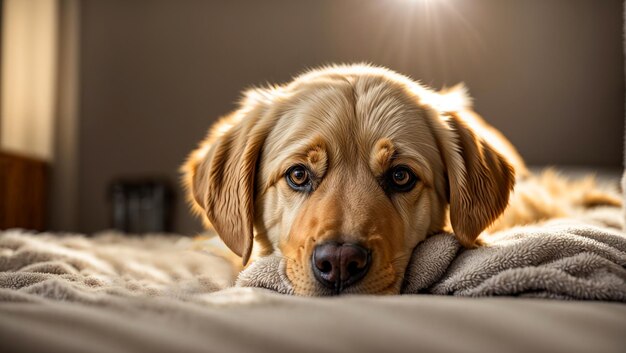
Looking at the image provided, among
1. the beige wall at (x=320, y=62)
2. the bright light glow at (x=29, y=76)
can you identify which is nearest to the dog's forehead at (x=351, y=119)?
the beige wall at (x=320, y=62)

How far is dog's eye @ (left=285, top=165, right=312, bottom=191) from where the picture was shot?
1.93 metres

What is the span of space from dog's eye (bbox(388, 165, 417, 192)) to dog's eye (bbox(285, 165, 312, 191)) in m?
0.28

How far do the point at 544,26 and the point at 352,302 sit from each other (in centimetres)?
613

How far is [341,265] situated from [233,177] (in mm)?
748

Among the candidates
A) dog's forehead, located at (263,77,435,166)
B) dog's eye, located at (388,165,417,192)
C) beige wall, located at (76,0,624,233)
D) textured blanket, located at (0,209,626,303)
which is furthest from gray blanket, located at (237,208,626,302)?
beige wall, located at (76,0,624,233)

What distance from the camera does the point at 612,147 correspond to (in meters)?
5.99

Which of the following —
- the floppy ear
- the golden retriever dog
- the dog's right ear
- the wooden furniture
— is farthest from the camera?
the wooden furniture

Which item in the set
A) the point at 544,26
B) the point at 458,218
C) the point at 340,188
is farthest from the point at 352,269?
the point at 544,26

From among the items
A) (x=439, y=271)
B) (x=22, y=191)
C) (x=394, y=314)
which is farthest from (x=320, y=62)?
(x=394, y=314)

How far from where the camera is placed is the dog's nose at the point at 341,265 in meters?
1.47

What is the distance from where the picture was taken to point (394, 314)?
95 centimetres

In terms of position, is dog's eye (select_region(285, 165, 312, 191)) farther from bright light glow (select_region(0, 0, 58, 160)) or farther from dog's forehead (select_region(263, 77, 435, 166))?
bright light glow (select_region(0, 0, 58, 160))

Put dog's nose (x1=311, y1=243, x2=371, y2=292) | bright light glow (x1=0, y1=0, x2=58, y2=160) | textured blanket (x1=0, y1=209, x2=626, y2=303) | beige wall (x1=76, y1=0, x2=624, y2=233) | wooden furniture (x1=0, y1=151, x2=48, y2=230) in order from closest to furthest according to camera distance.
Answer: textured blanket (x1=0, y1=209, x2=626, y2=303)
dog's nose (x1=311, y1=243, x2=371, y2=292)
wooden furniture (x1=0, y1=151, x2=48, y2=230)
bright light glow (x1=0, y1=0, x2=58, y2=160)
beige wall (x1=76, y1=0, x2=624, y2=233)

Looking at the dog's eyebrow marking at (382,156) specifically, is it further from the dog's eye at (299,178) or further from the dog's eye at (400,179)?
the dog's eye at (299,178)
